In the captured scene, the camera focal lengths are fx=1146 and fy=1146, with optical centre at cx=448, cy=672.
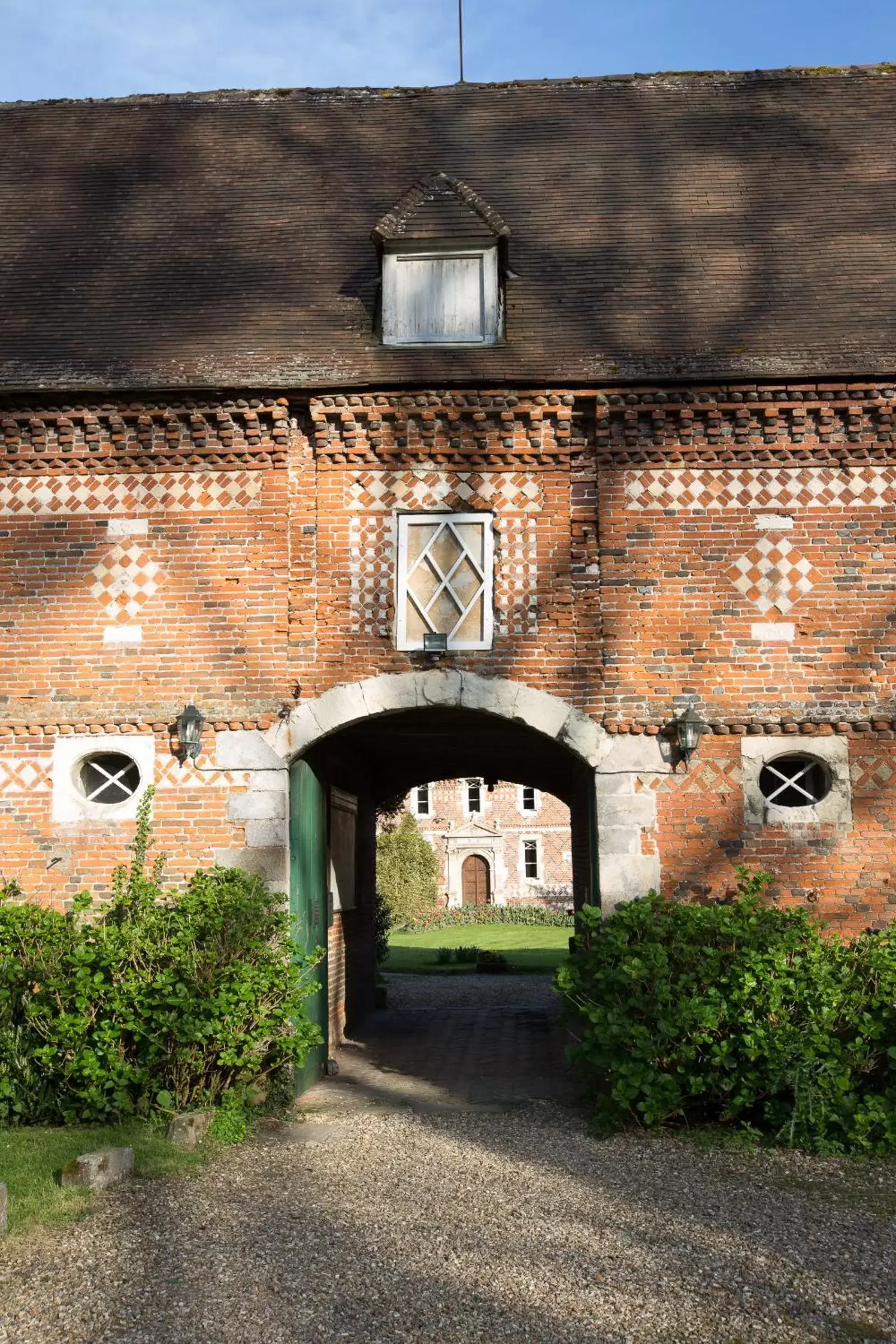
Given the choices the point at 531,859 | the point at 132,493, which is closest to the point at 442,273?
the point at 132,493

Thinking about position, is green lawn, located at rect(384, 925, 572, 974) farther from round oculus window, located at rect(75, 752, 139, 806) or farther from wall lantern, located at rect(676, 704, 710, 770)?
round oculus window, located at rect(75, 752, 139, 806)

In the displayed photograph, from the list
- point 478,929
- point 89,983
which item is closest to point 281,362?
point 89,983

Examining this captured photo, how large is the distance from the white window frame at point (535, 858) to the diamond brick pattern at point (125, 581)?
36272 millimetres

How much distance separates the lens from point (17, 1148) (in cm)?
714

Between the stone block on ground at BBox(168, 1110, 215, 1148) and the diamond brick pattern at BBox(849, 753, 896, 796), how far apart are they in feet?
17.7

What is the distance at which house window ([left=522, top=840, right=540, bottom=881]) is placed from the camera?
1757 inches

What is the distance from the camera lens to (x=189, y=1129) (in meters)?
7.52

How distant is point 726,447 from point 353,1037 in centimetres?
749

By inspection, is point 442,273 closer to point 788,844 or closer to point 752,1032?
point 788,844

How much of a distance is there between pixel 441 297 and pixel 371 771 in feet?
21.4

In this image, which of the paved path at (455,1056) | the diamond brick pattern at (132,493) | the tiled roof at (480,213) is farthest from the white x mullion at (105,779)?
the tiled roof at (480,213)

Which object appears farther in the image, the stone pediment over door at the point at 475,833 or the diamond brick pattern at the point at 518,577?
the stone pediment over door at the point at 475,833

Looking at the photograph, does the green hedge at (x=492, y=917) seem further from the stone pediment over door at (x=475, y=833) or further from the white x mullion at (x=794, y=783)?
the white x mullion at (x=794, y=783)

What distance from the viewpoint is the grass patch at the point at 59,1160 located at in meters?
5.98
